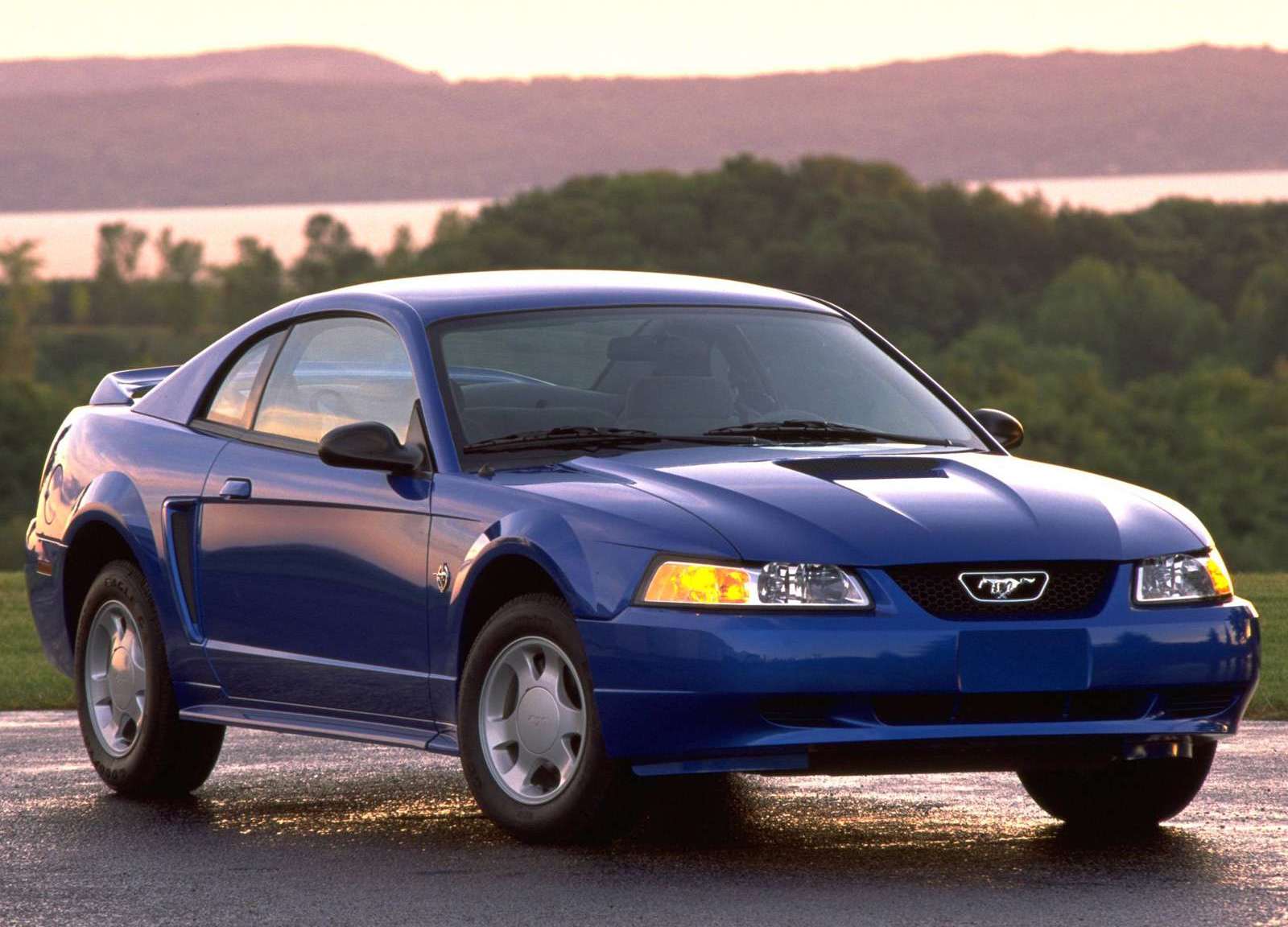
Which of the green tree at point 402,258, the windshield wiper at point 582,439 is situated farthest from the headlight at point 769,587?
the green tree at point 402,258

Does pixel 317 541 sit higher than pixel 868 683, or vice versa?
pixel 317 541

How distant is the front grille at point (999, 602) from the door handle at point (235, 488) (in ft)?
7.93

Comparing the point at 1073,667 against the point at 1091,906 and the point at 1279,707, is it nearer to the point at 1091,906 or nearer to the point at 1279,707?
the point at 1091,906

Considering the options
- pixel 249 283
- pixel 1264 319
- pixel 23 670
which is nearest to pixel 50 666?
pixel 23 670

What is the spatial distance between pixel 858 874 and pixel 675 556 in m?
0.93

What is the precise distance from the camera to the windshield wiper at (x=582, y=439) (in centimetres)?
717

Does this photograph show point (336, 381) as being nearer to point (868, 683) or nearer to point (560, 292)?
point (560, 292)

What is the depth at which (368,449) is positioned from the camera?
7086mm

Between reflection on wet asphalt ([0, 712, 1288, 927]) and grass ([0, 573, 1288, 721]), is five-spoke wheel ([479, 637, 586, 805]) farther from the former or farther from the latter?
grass ([0, 573, 1288, 721])

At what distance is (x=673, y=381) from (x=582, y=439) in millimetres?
451

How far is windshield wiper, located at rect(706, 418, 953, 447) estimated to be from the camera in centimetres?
738

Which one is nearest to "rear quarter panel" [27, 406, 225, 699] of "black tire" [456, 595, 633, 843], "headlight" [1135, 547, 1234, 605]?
"black tire" [456, 595, 633, 843]

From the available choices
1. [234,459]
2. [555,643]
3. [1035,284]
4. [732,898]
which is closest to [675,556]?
[555,643]

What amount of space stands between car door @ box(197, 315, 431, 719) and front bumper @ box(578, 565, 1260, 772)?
902 millimetres
